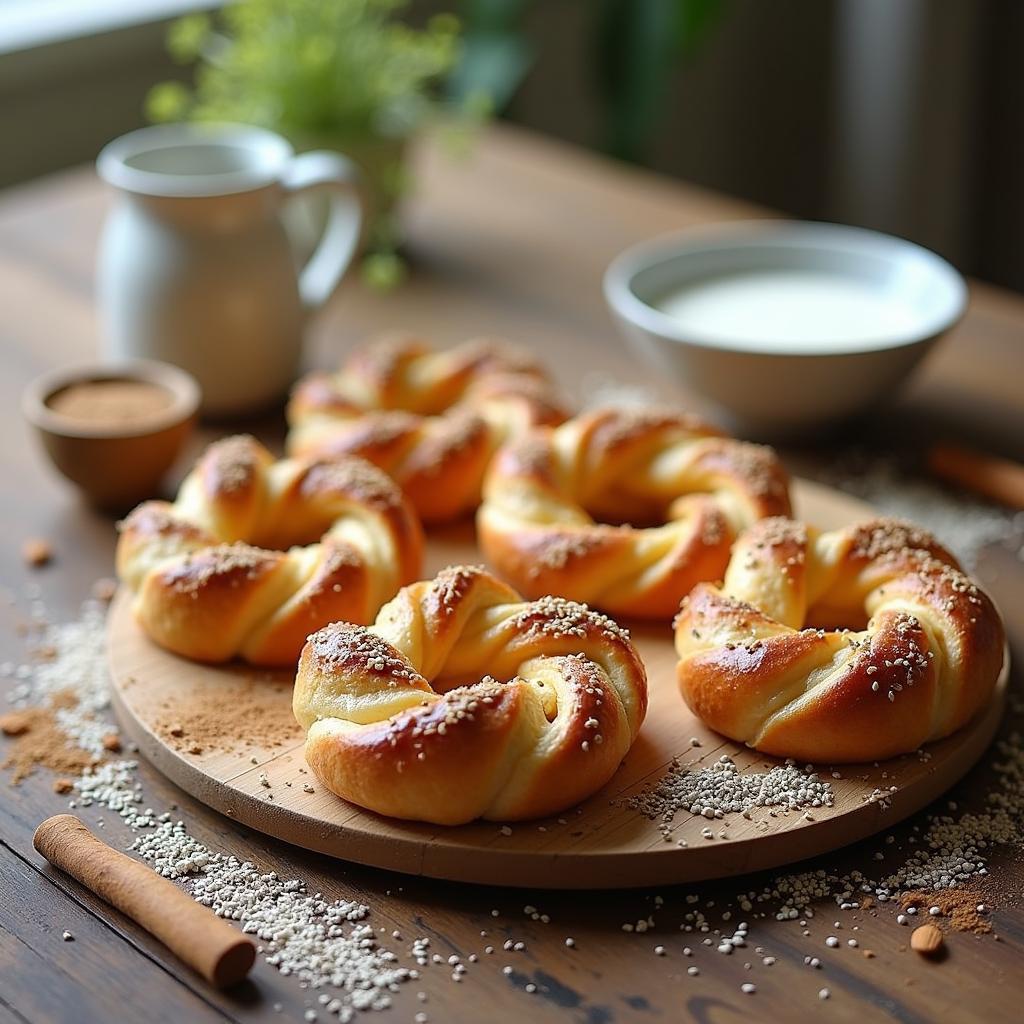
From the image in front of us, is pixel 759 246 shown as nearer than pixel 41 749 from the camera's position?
No

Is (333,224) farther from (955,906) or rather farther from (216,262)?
(955,906)

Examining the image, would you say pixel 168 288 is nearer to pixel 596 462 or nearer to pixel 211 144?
pixel 211 144

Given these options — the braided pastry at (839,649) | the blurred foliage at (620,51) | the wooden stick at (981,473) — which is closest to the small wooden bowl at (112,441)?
the braided pastry at (839,649)

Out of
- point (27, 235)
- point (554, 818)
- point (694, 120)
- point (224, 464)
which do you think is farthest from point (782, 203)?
point (554, 818)

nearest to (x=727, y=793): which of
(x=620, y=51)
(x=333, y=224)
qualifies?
(x=333, y=224)

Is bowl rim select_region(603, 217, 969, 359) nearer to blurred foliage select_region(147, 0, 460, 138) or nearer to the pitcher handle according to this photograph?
the pitcher handle

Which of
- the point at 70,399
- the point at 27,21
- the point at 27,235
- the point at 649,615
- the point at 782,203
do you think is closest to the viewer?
the point at 649,615

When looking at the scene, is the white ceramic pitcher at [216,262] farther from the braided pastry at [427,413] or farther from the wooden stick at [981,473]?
the wooden stick at [981,473]
